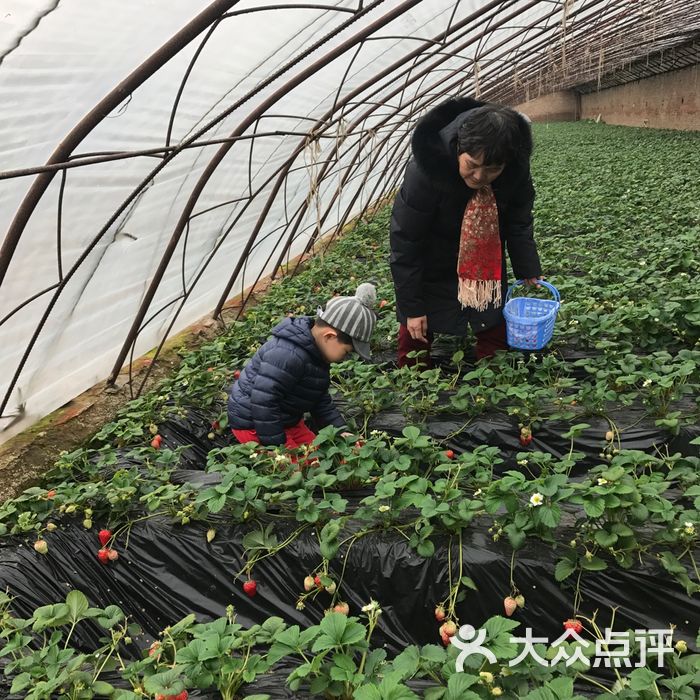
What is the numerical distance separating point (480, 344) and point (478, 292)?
51 centimetres

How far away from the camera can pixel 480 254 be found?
3.12 meters

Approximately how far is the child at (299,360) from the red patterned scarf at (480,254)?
629mm

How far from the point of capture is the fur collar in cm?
278

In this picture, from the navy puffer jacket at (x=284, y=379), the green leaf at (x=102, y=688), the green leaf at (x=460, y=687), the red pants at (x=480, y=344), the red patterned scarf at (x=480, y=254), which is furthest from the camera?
the red pants at (x=480, y=344)

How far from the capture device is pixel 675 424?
2514 millimetres

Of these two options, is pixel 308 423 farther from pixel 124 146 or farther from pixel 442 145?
pixel 124 146

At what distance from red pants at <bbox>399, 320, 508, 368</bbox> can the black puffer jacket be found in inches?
4.5

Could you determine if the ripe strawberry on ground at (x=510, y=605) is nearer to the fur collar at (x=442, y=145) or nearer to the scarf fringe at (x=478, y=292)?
A: the scarf fringe at (x=478, y=292)

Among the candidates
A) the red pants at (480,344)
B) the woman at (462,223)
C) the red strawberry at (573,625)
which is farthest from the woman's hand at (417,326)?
the red strawberry at (573,625)

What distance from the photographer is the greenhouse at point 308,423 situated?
1749mm

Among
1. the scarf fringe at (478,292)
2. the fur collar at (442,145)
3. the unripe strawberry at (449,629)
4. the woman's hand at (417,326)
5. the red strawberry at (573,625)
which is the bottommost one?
the unripe strawberry at (449,629)

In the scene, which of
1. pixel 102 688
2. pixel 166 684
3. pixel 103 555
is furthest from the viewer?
pixel 103 555

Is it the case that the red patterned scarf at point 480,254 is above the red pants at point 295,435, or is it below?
above


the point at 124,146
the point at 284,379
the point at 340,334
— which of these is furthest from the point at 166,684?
the point at 124,146
